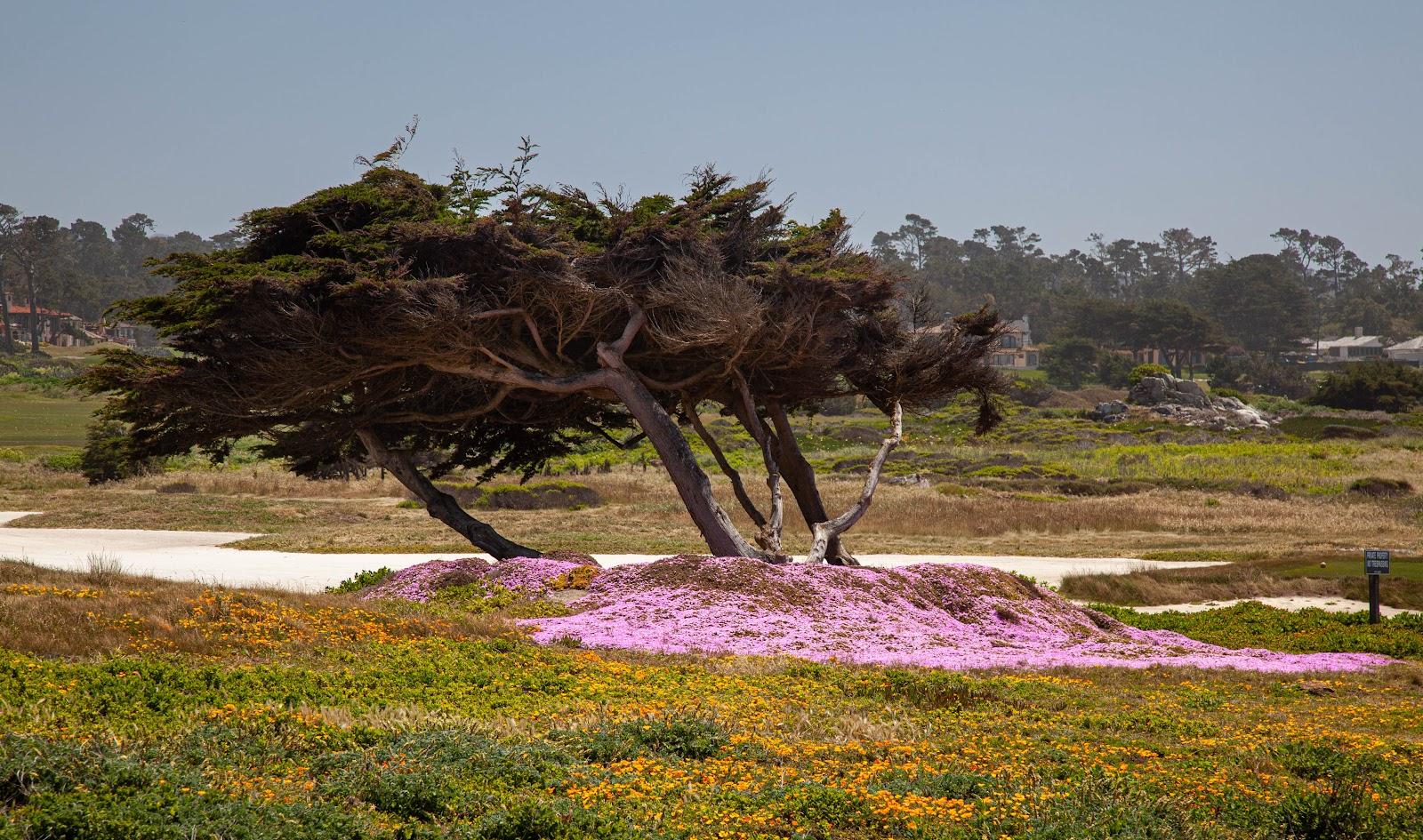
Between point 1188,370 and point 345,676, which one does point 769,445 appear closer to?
point 345,676

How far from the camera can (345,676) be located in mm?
10555

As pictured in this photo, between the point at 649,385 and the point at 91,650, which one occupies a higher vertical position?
the point at 649,385

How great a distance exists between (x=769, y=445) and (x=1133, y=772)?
14.9 metres

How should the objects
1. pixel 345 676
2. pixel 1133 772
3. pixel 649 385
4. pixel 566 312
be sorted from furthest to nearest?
pixel 649 385, pixel 566 312, pixel 345 676, pixel 1133 772

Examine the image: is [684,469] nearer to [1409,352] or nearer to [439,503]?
[439,503]

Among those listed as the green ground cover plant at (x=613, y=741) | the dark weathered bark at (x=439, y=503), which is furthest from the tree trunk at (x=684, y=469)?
the green ground cover plant at (x=613, y=741)

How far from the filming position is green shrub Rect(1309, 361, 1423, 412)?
3469 inches

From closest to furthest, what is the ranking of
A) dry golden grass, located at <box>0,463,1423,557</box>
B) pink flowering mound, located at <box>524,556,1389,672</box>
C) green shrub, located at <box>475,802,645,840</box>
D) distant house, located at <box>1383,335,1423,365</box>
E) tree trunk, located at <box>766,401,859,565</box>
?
green shrub, located at <box>475,802,645,840</box>, pink flowering mound, located at <box>524,556,1389,672</box>, tree trunk, located at <box>766,401,859,565</box>, dry golden grass, located at <box>0,463,1423,557</box>, distant house, located at <box>1383,335,1423,365</box>

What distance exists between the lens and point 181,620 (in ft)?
40.4

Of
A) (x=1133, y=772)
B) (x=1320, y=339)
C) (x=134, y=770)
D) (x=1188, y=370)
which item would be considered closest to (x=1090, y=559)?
(x=1133, y=772)

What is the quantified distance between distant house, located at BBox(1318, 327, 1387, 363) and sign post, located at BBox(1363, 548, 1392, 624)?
152 m

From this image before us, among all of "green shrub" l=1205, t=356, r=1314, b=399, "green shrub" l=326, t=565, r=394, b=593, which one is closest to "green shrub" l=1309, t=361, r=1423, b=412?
"green shrub" l=1205, t=356, r=1314, b=399

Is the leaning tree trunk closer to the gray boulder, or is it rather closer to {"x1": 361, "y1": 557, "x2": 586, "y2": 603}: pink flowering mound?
{"x1": 361, "y1": 557, "x2": 586, "y2": 603}: pink flowering mound

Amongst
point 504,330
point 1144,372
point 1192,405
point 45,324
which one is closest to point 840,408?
point 1144,372
